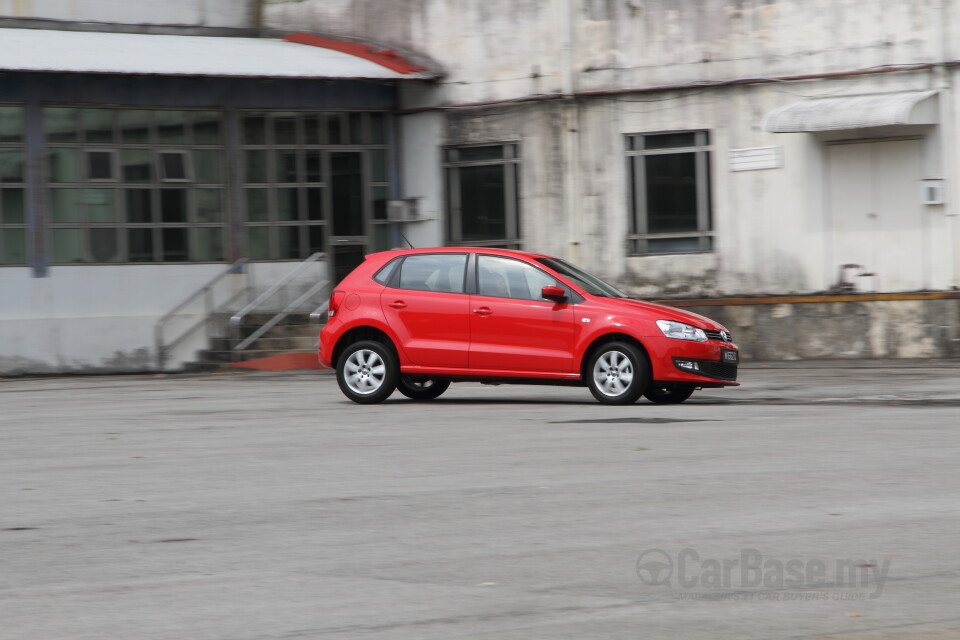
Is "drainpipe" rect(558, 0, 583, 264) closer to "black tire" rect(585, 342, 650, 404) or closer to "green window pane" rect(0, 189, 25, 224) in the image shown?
"green window pane" rect(0, 189, 25, 224)

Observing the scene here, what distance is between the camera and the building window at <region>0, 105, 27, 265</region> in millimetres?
22578

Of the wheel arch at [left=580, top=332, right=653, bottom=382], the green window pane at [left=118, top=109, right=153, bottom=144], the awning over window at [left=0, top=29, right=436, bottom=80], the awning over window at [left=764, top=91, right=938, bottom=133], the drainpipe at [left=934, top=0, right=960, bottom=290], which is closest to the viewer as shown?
the wheel arch at [left=580, top=332, right=653, bottom=382]

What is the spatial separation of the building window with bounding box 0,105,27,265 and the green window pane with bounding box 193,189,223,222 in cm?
288

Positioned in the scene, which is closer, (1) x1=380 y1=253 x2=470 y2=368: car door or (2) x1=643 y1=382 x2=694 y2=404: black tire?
(1) x1=380 y1=253 x2=470 y2=368: car door

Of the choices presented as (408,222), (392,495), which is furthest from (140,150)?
(392,495)

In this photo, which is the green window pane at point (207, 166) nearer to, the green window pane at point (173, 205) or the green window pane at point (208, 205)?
the green window pane at point (208, 205)

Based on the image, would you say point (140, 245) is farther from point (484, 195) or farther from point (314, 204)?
point (484, 195)

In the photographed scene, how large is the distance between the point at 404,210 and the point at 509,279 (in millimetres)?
11262

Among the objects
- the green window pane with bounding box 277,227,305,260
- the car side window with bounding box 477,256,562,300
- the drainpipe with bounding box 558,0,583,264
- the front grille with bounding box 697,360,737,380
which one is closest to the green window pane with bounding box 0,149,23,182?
the green window pane with bounding box 277,227,305,260

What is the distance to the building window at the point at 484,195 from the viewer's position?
80.8 feet

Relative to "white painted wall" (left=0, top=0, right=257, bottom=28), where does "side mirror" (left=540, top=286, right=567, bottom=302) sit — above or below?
below

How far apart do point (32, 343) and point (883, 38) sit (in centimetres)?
1389

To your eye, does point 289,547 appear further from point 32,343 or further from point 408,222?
point 408,222

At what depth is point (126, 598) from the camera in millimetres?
5715
